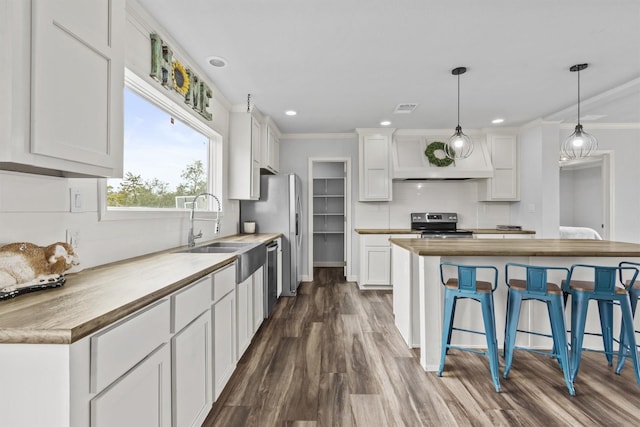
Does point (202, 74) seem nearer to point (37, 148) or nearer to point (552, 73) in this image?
point (37, 148)

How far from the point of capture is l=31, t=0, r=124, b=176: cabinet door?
106 centimetres

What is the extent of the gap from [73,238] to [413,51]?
8.73 ft

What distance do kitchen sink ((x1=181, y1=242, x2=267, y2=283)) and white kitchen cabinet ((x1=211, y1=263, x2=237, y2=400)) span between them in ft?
0.48

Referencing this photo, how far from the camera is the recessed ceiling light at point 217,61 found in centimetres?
271

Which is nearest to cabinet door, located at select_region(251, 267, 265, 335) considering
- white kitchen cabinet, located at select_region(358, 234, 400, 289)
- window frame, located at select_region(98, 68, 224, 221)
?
window frame, located at select_region(98, 68, 224, 221)

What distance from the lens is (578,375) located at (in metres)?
2.24

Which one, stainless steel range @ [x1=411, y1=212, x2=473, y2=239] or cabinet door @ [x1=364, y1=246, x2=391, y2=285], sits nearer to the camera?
cabinet door @ [x1=364, y1=246, x2=391, y2=285]

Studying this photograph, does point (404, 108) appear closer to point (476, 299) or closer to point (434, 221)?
point (434, 221)

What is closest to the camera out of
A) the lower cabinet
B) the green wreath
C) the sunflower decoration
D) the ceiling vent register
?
the lower cabinet

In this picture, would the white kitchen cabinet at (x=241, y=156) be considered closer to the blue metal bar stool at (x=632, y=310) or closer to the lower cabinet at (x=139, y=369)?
the lower cabinet at (x=139, y=369)

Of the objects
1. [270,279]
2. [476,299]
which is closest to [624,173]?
[476,299]

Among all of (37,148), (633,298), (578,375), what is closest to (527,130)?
(633,298)

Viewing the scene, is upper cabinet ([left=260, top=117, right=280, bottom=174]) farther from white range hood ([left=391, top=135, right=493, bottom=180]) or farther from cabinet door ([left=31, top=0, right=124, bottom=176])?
cabinet door ([left=31, top=0, right=124, bottom=176])

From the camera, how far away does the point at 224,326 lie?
78.8 inches
